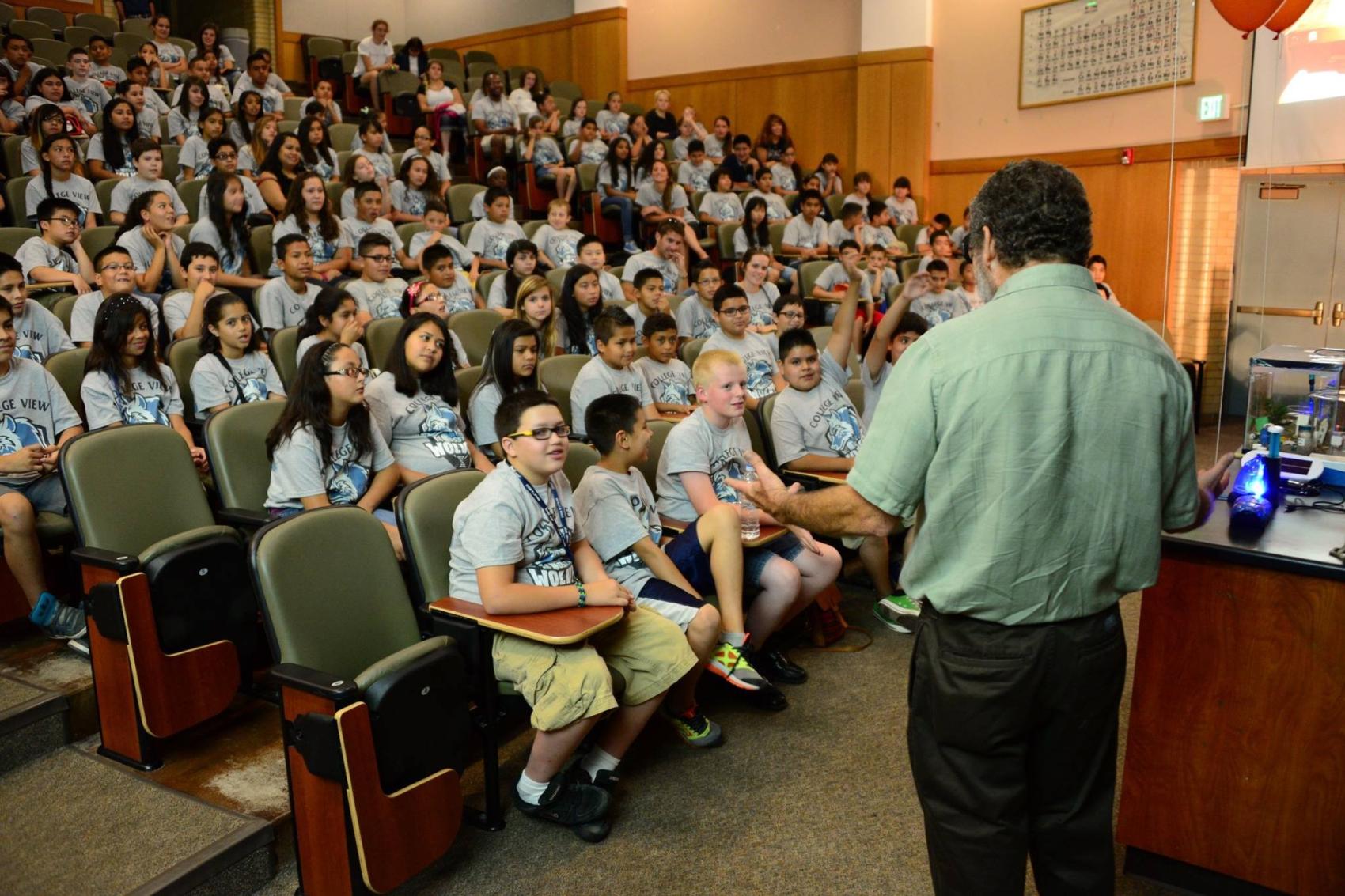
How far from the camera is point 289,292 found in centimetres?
501

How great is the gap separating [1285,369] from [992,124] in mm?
7384

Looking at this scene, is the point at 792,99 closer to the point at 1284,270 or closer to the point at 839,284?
the point at 839,284

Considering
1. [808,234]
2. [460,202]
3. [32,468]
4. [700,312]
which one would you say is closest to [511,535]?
[32,468]

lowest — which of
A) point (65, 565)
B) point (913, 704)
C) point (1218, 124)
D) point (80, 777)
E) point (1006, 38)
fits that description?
point (80, 777)

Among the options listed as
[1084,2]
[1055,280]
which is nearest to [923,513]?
[1055,280]

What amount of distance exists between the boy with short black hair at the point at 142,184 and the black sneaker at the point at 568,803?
475 cm

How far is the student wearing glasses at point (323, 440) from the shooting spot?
306cm

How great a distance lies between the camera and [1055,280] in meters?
1.55

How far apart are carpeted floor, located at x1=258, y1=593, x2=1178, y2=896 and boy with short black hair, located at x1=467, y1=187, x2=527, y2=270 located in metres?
4.50

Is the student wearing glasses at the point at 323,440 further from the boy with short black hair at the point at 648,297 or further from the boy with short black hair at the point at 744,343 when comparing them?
the boy with short black hair at the point at 648,297

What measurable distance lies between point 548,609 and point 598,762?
480 mm

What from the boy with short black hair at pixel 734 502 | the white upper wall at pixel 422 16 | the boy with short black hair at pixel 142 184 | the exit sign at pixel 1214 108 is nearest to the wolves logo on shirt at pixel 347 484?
the boy with short black hair at pixel 734 502

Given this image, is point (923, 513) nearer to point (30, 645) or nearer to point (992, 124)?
point (30, 645)

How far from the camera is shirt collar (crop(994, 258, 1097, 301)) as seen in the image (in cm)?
155
